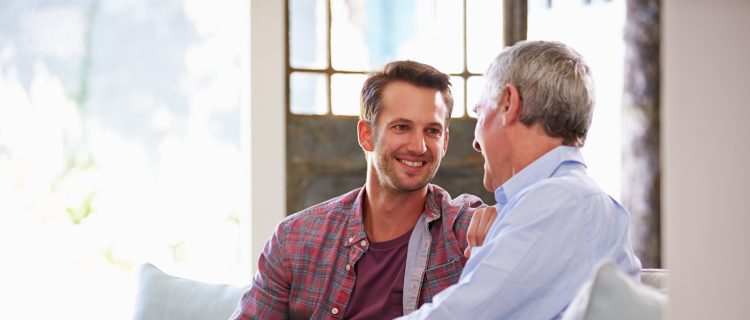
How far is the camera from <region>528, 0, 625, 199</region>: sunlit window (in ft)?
15.9

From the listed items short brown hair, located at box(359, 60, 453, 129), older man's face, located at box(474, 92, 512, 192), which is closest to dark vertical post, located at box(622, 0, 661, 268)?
short brown hair, located at box(359, 60, 453, 129)

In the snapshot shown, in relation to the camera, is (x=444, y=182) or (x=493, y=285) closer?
(x=493, y=285)

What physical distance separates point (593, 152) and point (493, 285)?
381 cm

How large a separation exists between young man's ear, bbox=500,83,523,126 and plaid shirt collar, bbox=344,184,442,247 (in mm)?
574

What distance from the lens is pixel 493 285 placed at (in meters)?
1.39

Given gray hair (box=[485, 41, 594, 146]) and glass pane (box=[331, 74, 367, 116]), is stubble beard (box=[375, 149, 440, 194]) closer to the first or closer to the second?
gray hair (box=[485, 41, 594, 146])

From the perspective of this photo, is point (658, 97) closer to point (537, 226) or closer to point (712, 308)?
point (537, 226)

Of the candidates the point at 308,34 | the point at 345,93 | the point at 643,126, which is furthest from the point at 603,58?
the point at 308,34

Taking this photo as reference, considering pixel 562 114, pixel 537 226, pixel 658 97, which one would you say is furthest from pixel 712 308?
pixel 658 97

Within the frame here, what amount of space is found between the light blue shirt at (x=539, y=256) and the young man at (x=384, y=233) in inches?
25.7

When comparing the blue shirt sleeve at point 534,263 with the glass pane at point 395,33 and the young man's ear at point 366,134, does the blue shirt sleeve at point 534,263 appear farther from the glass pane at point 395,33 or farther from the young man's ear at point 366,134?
the glass pane at point 395,33

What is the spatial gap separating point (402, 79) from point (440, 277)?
0.52 metres

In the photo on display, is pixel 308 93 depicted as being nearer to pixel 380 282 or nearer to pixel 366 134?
pixel 366 134

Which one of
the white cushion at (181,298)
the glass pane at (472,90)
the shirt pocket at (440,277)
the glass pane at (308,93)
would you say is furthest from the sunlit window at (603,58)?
the shirt pocket at (440,277)
